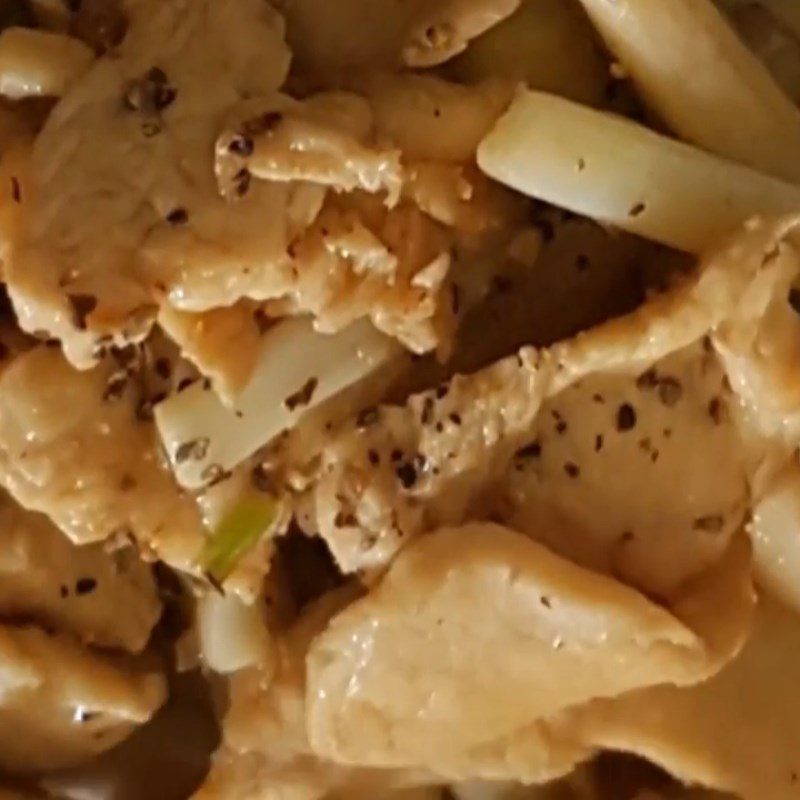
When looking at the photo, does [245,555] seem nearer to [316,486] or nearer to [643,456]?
[316,486]

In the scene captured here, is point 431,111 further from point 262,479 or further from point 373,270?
point 262,479

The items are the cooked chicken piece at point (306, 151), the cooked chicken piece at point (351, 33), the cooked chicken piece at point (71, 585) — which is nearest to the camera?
the cooked chicken piece at point (306, 151)

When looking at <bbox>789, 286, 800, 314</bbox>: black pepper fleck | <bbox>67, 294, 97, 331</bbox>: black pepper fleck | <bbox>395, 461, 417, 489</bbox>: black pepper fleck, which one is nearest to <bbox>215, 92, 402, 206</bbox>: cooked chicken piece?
<bbox>67, 294, 97, 331</bbox>: black pepper fleck

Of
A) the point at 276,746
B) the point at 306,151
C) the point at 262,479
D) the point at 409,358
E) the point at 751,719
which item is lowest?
the point at 276,746

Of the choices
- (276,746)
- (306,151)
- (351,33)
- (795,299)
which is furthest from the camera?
(276,746)

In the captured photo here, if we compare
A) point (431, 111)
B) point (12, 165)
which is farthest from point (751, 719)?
point (12, 165)

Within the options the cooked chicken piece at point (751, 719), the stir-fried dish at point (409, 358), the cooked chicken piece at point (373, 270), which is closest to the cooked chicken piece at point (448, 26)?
the stir-fried dish at point (409, 358)

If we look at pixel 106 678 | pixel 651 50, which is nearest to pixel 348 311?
pixel 651 50

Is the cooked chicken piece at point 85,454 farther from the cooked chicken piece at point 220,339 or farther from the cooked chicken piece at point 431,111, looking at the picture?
the cooked chicken piece at point 431,111
